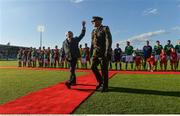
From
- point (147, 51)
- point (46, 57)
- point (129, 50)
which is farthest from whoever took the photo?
point (46, 57)

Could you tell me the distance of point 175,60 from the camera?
18750 mm

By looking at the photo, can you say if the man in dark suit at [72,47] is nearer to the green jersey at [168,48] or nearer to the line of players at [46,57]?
the green jersey at [168,48]

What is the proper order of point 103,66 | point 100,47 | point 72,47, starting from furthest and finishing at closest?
point 72,47
point 100,47
point 103,66

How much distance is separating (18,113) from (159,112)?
8.84ft

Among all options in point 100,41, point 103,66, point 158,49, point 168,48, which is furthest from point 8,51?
point 103,66

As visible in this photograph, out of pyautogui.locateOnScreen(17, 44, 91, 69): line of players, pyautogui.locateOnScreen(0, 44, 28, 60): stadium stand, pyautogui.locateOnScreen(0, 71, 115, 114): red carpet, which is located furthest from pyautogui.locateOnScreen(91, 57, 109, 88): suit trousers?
pyautogui.locateOnScreen(0, 44, 28, 60): stadium stand

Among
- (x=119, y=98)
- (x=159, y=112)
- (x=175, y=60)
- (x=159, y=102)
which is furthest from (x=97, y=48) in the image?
(x=175, y=60)

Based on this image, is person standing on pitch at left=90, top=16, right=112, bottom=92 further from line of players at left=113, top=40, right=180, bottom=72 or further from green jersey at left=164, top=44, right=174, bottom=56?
green jersey at left=164, top=44, right=174, bottom=56

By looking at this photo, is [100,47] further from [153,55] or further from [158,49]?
[158,49]

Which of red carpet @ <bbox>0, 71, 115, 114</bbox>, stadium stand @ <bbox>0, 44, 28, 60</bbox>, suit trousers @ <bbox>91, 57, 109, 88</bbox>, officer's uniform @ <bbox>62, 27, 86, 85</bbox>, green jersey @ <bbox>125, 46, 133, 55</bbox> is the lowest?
red carpet @ <bbox>0, 71, 115, 114</bbox>

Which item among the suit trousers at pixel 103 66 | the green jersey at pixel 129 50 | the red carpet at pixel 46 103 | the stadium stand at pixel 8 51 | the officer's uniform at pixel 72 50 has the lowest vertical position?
the red carpet at pixel 46 103

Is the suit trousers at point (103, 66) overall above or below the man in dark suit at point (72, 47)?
below

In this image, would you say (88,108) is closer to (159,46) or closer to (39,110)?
(39,110)

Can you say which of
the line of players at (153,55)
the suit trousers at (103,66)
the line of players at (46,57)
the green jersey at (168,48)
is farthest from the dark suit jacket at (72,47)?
the line of players at (46,57)
